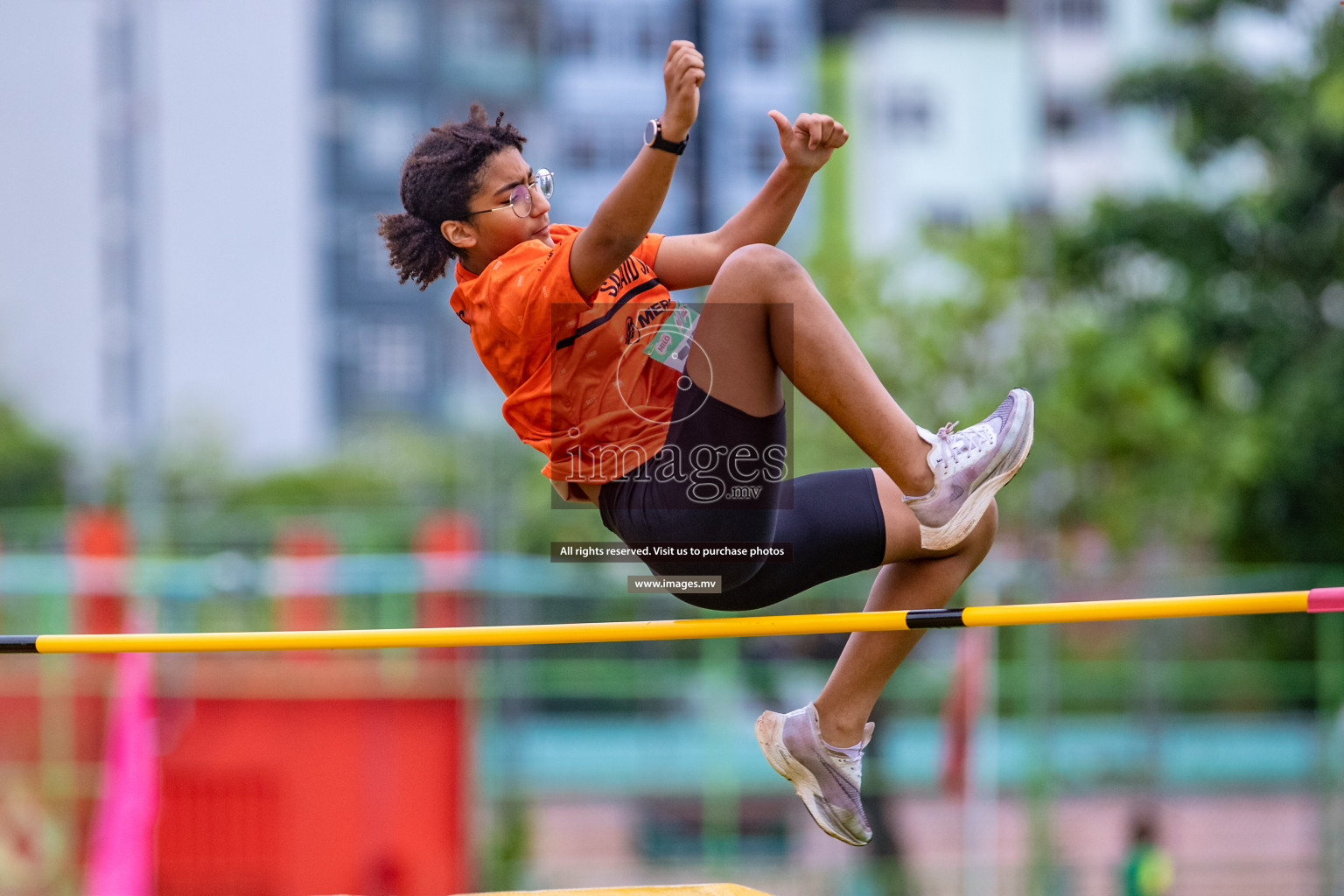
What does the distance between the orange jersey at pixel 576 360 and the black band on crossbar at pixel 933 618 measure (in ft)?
2.72

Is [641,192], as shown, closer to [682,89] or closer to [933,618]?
[682,89]

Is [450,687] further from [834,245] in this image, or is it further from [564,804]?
[834,245]

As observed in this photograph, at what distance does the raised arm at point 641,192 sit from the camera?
3291 mm

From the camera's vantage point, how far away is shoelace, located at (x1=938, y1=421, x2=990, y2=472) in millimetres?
3684

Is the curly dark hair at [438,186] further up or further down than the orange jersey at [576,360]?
further up

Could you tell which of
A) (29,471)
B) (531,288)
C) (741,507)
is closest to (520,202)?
(531,288)

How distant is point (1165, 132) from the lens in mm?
18781

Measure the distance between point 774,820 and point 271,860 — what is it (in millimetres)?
4776

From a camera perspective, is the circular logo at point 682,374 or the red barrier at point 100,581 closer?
the circular logo at point 682,374

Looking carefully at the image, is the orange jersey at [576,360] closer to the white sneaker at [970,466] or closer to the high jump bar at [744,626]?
the high jump bar at [744,626]

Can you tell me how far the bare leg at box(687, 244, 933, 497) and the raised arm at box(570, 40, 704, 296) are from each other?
32 centimetres

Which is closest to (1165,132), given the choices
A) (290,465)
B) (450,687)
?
(450,687)

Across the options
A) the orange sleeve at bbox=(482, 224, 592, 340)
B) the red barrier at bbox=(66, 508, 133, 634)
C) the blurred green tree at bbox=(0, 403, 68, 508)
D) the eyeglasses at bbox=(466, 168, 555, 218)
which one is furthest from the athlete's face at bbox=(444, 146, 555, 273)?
the blurred green tree at bbox=(0, 403, 68, 508)

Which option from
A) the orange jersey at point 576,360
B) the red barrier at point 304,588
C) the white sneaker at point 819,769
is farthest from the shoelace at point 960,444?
the red barrier at point 304,588
